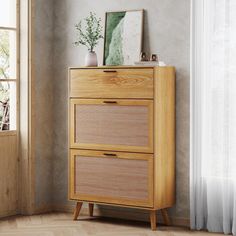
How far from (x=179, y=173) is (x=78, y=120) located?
101 centimetres

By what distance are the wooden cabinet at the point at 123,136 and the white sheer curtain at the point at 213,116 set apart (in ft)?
0.80

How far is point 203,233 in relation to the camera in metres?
5.32

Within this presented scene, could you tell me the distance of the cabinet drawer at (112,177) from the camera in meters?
5.35

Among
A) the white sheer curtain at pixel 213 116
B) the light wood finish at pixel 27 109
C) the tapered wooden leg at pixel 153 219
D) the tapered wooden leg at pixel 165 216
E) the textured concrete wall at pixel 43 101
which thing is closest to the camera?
the white sheer curtain at pixel 213 116

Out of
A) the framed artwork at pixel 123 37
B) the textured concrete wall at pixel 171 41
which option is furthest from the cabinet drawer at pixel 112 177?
the framed artwork at pixel 123 37

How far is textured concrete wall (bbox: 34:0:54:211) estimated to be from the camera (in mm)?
6105

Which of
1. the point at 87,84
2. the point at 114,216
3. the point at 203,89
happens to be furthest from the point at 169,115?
the point at 114,216

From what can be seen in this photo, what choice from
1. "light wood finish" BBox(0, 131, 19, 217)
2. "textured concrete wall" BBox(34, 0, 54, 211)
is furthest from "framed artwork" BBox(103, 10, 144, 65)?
"light wood finish" BBox(0, 131, 19, 217)

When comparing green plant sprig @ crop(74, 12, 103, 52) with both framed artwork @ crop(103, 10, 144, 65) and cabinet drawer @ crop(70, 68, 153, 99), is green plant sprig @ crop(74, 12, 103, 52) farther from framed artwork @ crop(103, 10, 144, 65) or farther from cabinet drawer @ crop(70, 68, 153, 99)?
cabinet drawer @ crop(70, 68, 153, 99)

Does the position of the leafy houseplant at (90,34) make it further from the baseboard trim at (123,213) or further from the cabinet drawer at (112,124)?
the baseboard trim at (123,213)

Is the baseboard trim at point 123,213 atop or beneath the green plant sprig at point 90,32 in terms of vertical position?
beneath

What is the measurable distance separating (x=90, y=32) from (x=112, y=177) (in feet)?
4.48

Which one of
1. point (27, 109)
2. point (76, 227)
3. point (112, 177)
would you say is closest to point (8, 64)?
point (27, 109)

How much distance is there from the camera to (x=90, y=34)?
5.85 metres
